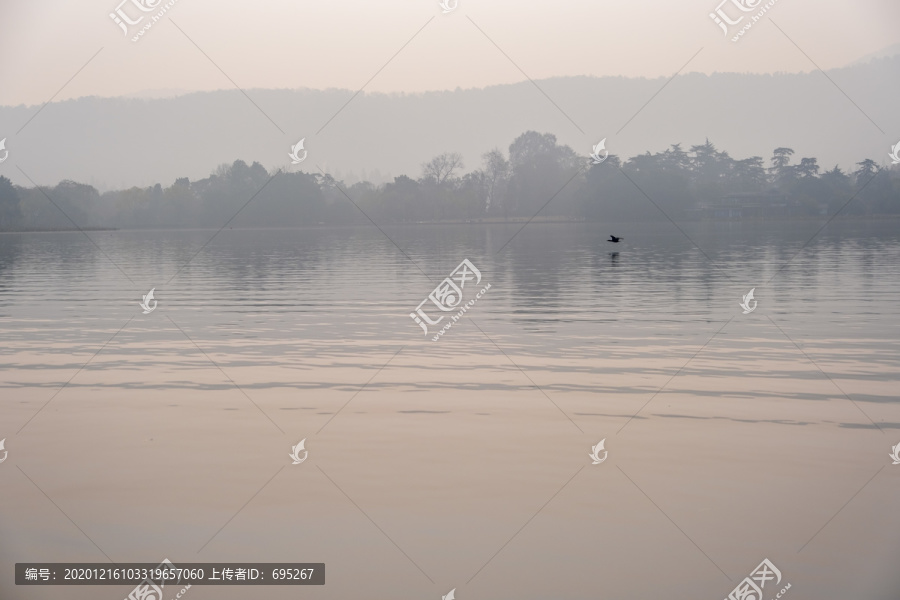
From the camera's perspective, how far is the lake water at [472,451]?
9.15m

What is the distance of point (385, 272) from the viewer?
45.0 meters

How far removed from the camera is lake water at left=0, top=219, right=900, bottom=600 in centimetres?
915

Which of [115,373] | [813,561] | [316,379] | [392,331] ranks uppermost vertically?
[392,331]

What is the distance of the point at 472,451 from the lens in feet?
40.5

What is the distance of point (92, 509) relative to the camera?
1056 centimetres

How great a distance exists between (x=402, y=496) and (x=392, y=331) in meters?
13.3

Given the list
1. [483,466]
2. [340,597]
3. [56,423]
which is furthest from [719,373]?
[56,423]

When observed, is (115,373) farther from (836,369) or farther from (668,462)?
(836,369)

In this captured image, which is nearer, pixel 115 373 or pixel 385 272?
pixel 115 373

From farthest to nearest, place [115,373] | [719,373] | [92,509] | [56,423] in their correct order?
[115,373], [719,373], [56,423], [92,509]

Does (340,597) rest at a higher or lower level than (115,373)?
lower

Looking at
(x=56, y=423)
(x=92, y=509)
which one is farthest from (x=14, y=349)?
(x=92, y=509)

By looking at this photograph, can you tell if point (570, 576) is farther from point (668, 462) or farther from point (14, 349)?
point (14, 349)

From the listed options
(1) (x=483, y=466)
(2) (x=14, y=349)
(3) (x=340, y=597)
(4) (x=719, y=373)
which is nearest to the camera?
(3) (x=340, y=597)
